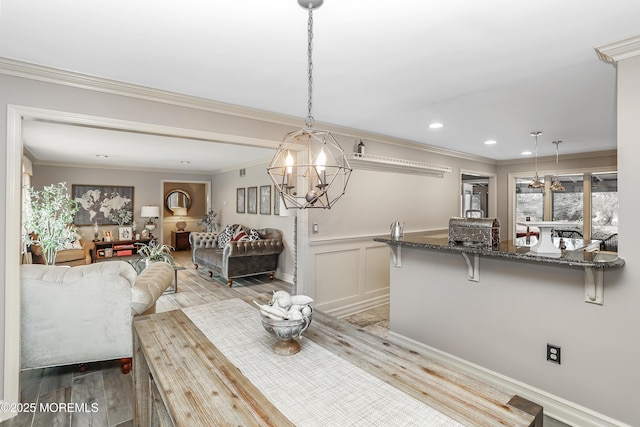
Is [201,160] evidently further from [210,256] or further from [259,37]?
[259,37]

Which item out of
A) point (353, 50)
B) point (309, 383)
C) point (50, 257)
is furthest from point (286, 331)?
point (50, 257)

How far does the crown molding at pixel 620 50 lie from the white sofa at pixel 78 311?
11.8 feet

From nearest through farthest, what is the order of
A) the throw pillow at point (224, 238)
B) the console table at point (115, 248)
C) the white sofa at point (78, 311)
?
the white sofa at point (78, 311), the throw pillow at point (224, 238), the console table at point (115, 248)

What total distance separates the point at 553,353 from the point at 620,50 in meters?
1.93

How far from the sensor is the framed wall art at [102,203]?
7695 millimetres

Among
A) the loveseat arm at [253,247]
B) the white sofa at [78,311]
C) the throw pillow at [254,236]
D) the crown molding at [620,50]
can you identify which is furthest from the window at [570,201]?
the white sofa at [78,311]

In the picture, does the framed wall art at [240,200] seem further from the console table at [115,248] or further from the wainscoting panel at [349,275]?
the wainscoting panel at [349,275]

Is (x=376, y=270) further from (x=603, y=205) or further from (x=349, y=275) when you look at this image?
(x=603, y=205)

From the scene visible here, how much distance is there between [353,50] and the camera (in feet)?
6.66

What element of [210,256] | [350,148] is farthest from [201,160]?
[350,148]

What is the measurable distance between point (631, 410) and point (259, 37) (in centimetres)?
309

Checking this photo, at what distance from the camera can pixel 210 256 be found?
6055 mm

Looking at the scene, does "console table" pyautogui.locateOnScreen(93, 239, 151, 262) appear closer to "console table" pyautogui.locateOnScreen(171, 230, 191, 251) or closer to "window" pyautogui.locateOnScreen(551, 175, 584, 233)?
"console table" pyautogui.locateOnScreen(171, 230, 191, 251)

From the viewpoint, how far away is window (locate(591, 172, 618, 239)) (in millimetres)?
5645
